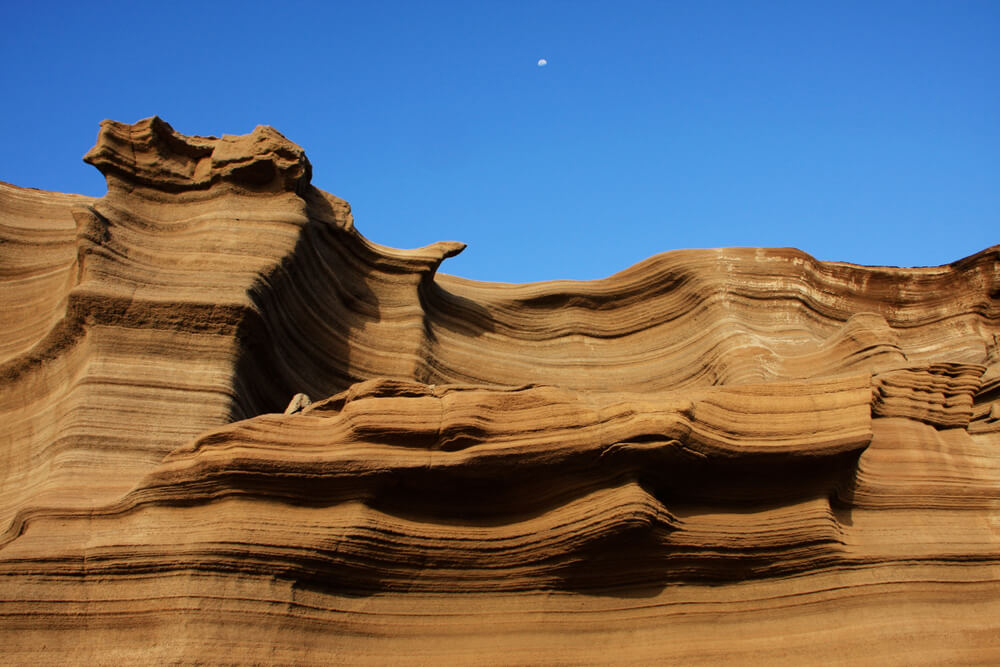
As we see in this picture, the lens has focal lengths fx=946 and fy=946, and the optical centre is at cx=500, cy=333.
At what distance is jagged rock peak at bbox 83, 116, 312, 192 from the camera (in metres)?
9.15

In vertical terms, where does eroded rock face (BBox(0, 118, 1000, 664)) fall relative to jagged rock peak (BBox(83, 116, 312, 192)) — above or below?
below

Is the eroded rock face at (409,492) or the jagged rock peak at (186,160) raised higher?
the jagged rock peak at (186,160)

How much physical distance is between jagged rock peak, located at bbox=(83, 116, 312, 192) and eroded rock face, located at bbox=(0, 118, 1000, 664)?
0.07 meters

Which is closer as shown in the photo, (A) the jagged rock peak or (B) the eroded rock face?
(B) the eroded rock face

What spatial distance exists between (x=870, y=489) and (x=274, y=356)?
197 inches

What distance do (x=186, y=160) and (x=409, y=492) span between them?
17.0ft

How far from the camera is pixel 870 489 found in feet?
22.7

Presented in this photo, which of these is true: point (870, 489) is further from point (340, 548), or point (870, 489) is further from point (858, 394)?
point (340, 548)

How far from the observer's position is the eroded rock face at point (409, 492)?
546 cm

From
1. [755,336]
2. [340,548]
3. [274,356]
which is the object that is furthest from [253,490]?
[755,336]

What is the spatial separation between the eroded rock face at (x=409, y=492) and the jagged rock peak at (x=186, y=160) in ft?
0.22

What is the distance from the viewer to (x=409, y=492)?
236 inches

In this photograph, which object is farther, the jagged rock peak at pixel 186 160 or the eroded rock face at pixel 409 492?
the jagged rock peak at pixel 186 160

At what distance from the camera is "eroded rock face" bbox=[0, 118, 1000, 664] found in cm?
546
